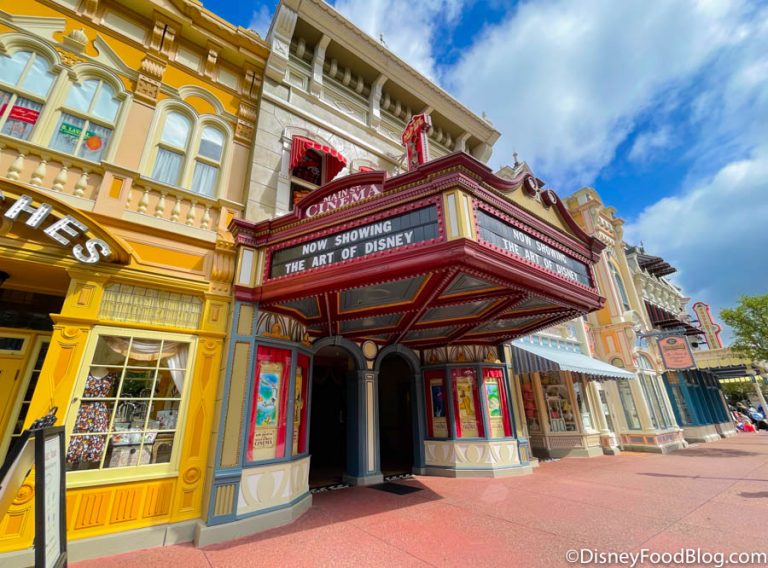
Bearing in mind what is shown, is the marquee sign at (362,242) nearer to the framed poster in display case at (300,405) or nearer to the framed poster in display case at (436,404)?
the framed poster in display case at (300,405)

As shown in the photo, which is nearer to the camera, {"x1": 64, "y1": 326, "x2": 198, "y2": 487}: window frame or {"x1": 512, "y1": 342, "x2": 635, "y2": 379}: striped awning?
{"x1": 64, "y1": 326, "x2": 198, "y2": 487}: window frame

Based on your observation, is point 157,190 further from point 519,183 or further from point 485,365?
point 485,365

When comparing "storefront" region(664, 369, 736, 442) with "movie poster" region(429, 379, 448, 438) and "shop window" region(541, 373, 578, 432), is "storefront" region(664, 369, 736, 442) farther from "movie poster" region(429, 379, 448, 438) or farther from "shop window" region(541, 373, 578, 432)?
"movie poster" region(429, 379, 448, 438)

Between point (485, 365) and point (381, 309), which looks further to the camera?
point (485, 365)

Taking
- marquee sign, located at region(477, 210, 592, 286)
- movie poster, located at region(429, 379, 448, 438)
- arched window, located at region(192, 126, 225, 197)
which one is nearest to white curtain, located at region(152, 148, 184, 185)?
arched window, located at region(192, 126, 225, 197)

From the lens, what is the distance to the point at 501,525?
5.60 meters

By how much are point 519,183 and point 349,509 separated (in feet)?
22.4

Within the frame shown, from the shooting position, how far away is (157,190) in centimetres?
630

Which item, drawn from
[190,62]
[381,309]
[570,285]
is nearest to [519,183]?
[570,285]

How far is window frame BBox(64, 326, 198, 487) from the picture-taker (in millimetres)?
4751

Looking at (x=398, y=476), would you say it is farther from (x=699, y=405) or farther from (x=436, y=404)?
(x=699, y=405)

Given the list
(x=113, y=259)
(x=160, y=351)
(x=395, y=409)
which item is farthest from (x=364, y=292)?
(x=395, y=409)

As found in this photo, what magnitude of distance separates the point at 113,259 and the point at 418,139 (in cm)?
611

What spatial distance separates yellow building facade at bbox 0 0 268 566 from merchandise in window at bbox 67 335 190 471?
0.02 metres
